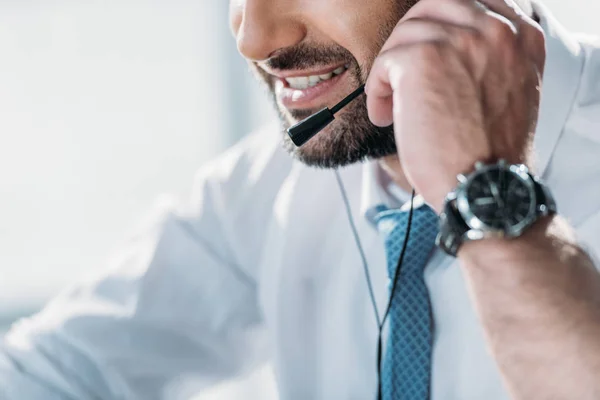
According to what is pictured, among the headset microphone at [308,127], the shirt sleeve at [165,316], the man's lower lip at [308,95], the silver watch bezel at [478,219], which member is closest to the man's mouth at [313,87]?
the man's lower lip at [308,95]

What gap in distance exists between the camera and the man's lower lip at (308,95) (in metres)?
1.32

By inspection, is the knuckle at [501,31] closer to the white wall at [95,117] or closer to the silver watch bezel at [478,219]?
the silver watch bezel at [478,219]

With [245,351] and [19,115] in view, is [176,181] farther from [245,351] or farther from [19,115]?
[245,351]

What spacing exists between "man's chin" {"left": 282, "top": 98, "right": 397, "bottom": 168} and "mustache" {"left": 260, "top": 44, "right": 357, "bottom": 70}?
0.25 feet

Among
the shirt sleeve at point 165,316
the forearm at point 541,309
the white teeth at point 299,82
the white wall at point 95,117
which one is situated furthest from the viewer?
the white wall at point 95,117

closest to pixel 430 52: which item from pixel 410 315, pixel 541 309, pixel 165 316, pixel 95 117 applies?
pixel 541 309

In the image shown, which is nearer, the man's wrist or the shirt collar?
the man's wrist

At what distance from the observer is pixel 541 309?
882 millimetres

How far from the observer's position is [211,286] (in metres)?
1.65

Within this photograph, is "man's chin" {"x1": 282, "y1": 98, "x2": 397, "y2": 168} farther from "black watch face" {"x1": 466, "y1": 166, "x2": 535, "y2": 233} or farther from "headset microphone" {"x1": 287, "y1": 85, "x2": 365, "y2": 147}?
"black watch face" {"x1": 466, "y1": 166, "x2": 535, "y2": 233}

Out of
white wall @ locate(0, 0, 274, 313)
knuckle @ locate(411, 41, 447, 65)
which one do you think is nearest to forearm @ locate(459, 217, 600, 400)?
knuckle @ locate(411, 41, 447, 65)

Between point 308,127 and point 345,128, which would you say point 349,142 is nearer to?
point 345,128

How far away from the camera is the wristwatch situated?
909 mm

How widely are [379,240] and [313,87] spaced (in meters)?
0.29
